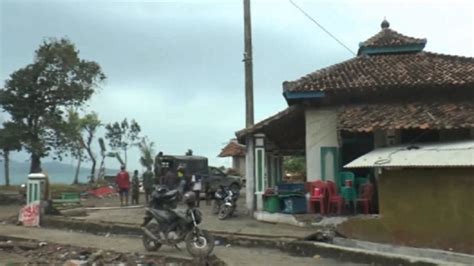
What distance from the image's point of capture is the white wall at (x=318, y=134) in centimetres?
1496

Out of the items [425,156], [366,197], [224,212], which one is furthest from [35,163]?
[425,156]

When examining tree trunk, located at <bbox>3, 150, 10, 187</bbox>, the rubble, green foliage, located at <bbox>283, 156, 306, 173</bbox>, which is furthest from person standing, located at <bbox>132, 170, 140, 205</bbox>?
green foliage, located at <bbox>283, 156, 306, 173</bbox>

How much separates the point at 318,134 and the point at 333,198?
1940mm

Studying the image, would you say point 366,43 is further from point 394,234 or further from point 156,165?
point 156,165

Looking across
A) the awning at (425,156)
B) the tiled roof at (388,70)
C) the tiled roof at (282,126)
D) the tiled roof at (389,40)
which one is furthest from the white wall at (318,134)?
the tiled roof at (389,40)

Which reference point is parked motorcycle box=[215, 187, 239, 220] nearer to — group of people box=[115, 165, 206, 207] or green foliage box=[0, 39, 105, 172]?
group of people box=[115, 165, 206, 207]

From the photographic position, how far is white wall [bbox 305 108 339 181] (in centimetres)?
1496

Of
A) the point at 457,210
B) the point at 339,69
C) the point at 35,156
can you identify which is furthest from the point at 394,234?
the point at 35,156

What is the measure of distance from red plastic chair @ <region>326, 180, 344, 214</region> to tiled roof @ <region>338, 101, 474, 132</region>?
5.45 feet

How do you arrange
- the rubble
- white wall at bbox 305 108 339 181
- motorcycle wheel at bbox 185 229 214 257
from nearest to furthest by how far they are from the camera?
motorcycle wheel at bbox 185 229 214 257, the rubble, white wall at bbox 305 108 339 181

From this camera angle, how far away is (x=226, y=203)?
1603 cm

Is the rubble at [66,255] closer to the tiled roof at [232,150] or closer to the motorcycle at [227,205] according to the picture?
the motorcycle at [227,205]

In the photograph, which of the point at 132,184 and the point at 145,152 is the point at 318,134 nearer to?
the point at 132,184

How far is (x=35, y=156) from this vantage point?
28922 mm
